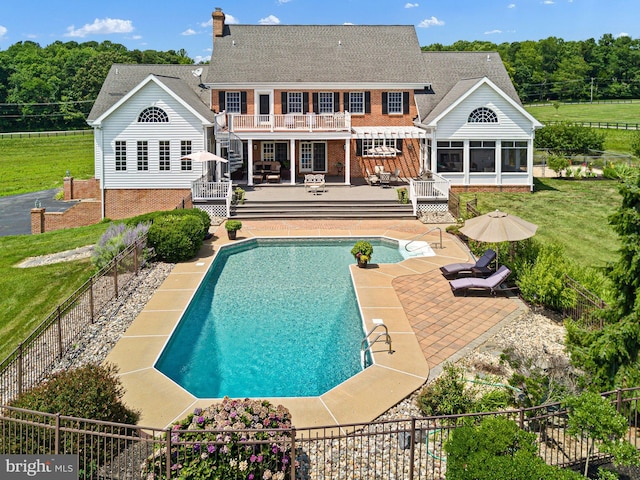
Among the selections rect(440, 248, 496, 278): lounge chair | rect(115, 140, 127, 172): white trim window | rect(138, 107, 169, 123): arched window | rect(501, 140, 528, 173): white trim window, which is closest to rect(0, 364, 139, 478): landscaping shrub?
rect(440, 248, 496, 278): lounge chair

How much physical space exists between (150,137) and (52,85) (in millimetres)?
70780

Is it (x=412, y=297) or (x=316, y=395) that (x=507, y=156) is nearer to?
(x=412, y=297)

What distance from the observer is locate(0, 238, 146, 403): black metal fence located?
1009 centimetres

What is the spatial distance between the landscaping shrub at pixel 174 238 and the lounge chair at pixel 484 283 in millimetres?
9079

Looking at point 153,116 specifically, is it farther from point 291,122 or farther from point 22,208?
point 22,208

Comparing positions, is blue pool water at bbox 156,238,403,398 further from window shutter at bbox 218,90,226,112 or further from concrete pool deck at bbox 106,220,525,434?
window shutter at bbox 218,90,226,112

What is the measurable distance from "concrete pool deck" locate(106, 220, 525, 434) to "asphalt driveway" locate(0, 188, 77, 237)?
14.2m

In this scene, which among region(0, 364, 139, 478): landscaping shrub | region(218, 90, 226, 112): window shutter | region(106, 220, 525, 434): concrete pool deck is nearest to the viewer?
region(0, 364, 139, 478): landscaping shrub

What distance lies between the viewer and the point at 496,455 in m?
6.33

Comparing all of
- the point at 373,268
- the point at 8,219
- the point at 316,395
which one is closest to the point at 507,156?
the point at 373,268

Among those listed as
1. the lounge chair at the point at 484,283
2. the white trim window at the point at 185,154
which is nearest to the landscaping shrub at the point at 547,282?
the lounge chair at the point at 484,283

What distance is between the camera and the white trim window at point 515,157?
3102 cm

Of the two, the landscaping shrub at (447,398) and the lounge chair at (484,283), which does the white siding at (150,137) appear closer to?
the lounge chair at (484,283)

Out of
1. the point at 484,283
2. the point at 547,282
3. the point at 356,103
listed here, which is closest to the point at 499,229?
the point at 484,283
